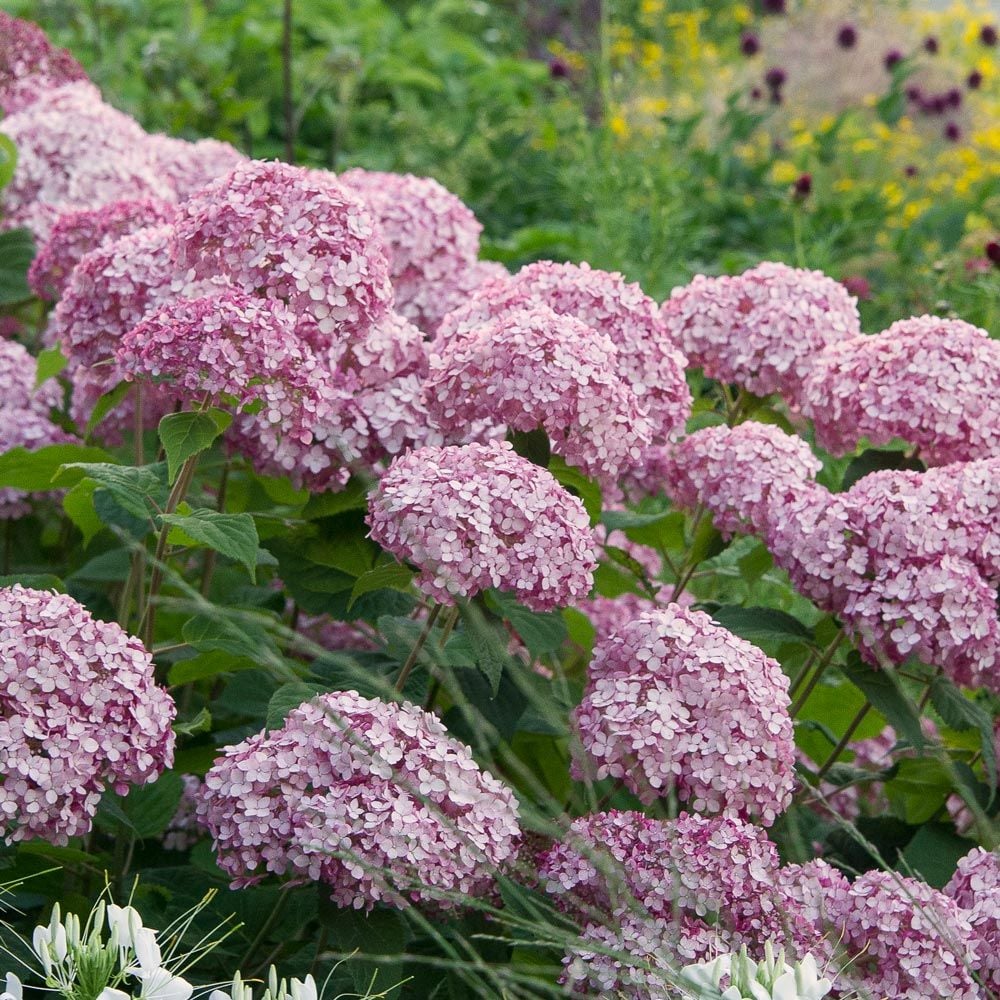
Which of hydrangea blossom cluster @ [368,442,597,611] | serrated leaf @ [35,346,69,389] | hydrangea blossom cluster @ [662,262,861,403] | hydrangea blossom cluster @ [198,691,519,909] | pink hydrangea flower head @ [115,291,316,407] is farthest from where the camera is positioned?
serrated leaf @ [35,346,69,389]

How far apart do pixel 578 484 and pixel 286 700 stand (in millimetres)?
558

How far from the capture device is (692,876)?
6.20 ft

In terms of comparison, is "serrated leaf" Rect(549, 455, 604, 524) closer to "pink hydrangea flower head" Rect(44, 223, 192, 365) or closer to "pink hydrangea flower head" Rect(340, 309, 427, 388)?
"pink hydrangea flower head" Rect(340, 309, 427, 388)

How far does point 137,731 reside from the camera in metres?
1.90

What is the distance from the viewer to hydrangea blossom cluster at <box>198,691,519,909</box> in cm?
182

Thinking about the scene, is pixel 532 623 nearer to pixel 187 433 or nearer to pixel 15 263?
pixel 187 433

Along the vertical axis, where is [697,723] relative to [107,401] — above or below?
above

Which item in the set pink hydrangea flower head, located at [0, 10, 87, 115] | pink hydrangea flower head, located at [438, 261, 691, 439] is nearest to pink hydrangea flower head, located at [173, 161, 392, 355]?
pink hydrangea flower head, located at [438, 261, 691, 439]

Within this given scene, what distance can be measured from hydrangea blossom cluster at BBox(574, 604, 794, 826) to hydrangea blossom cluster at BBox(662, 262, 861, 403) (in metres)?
0.69

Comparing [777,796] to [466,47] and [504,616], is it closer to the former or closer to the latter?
[504,616]

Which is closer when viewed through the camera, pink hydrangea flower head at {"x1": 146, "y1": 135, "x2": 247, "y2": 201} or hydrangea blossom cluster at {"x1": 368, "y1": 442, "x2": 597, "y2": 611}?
hydrangea blossom cluster at {"x1": 368, "y1": 442, "x2": 597, "y2": 611}

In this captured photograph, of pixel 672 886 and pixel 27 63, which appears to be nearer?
pixel 672 886

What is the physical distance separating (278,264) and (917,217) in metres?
5.02

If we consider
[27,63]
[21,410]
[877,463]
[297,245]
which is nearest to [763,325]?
[877,463]
